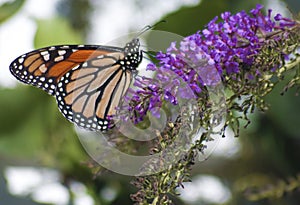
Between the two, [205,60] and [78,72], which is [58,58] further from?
[205,60]

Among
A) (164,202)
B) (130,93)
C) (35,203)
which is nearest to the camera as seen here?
(164,202)

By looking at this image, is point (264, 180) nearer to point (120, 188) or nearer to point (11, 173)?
point (120, 188)

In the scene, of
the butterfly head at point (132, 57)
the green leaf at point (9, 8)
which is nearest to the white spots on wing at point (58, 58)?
the butterfly head at point (132, 57)

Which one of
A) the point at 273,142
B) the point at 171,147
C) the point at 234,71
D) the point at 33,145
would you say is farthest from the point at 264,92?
Answer: the point at 33,145

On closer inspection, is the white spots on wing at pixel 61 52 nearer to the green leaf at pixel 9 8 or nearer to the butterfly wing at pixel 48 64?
the butterfly wing at pixel 48 64

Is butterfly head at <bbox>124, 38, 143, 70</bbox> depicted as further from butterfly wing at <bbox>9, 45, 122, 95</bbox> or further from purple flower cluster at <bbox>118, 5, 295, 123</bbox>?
purple flower cluster at <bbox>118, 5, 295, 123</bbox>

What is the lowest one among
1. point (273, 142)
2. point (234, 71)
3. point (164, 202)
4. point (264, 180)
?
point (164, 202)

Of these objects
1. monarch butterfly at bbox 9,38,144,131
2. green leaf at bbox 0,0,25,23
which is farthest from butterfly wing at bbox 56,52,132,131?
green leaf at bbox 0,0,25,23
